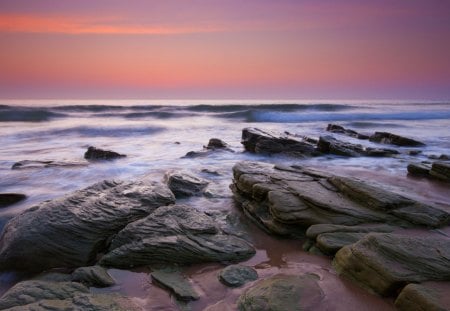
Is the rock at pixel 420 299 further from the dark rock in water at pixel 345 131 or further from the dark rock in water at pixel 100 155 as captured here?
the dark rock in water at pixel 345 131

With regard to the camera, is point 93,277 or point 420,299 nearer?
point 420,299

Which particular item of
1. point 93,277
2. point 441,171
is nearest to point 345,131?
point 441,171

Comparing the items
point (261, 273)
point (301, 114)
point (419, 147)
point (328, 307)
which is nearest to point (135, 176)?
point (261, 273)

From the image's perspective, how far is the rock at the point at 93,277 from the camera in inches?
141

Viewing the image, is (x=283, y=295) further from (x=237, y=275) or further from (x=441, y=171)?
(x=441, y=171)

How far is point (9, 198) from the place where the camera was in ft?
21.9

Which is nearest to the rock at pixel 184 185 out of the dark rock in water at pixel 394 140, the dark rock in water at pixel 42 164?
the dark rock in water at pixel 42 164

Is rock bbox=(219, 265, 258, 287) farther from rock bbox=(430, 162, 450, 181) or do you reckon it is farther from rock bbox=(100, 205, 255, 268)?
rock bbox=(430, 162, 450, 181)

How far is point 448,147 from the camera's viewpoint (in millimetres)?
13961

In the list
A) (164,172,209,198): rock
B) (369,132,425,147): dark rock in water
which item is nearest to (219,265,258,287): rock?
(164,172,209,198): rock

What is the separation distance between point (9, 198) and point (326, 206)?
5573 millimetres

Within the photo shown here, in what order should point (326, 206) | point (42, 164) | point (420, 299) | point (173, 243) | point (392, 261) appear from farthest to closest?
point (42, 164), point (326, 206), point (173, 243), point (392, 261), point (420, 299)

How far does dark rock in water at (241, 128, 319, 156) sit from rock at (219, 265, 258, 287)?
7.76 m

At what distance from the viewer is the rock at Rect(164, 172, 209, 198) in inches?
265
